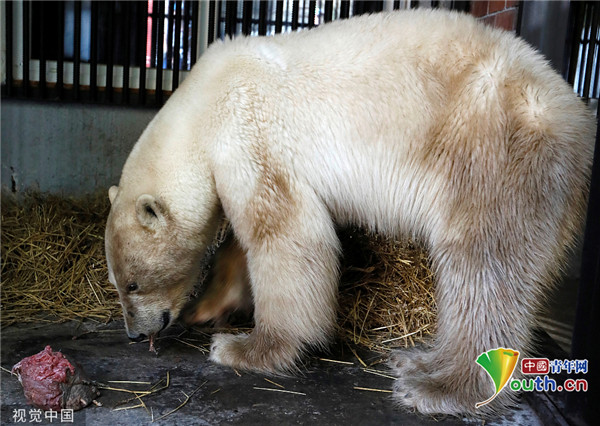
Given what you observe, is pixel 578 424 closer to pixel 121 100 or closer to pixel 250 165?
pixel 250 165

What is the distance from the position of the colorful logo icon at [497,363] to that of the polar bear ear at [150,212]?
1689 mm

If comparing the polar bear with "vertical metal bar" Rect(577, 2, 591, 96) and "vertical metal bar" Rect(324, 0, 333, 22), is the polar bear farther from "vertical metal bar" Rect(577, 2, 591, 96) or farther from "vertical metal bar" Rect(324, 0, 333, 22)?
"vertical metal bar" Rect(577, 2, 591, 96)

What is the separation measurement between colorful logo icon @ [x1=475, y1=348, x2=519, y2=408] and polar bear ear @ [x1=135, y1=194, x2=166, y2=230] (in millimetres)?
1689

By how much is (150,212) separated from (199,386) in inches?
35.1

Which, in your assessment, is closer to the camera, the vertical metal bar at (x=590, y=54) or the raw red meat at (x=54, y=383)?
the raw red meat at (x=54, y=383)

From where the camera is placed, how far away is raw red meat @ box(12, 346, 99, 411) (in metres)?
2.62

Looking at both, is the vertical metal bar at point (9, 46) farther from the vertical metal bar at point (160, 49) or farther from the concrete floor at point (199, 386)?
the concrete floor at point (199, 386)

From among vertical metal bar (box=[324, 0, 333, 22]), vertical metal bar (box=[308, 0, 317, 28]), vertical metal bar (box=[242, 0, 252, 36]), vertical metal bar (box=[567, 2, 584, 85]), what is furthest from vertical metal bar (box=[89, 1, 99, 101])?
vertical metal bar (box=[567, 2, 584, 85])

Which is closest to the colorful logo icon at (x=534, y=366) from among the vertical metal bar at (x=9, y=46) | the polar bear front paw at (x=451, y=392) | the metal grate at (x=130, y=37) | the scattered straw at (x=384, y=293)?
the polar bear front paw at (x=451, y=392)

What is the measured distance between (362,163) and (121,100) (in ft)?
9.76

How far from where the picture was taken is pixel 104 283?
4090 mm

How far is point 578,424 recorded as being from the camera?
2.47 m

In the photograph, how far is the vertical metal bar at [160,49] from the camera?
5148mm
